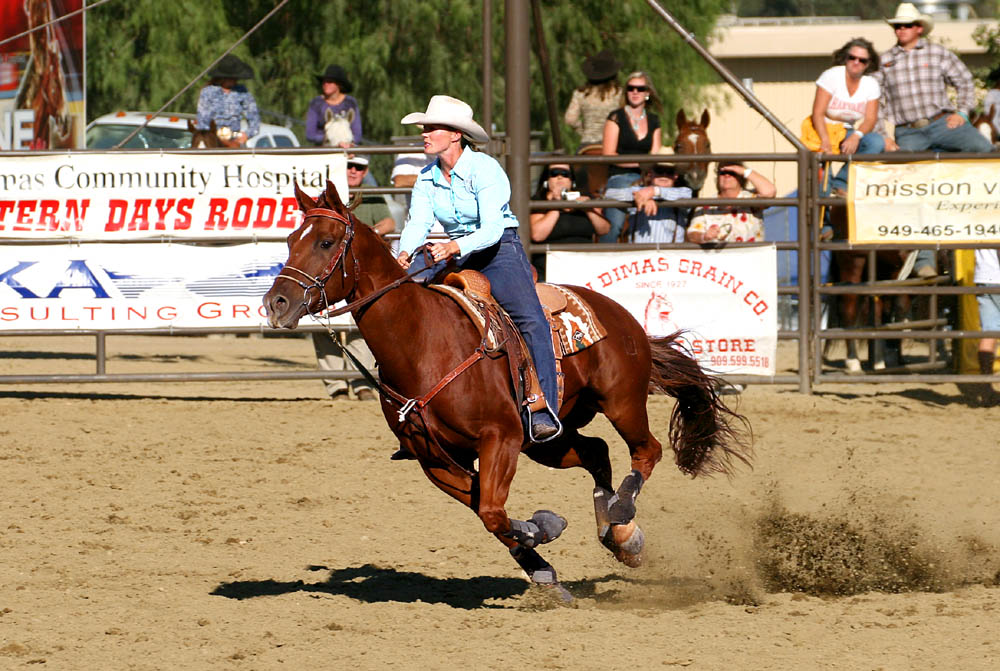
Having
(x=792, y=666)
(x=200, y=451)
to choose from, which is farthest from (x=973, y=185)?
(x=792, y=666)

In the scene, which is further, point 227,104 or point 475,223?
point 227,104

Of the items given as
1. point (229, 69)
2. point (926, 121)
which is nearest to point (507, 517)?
point (926, 121)

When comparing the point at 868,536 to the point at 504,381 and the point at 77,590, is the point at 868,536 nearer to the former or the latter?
the point at 504,381

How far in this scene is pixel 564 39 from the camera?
2131 centimetres

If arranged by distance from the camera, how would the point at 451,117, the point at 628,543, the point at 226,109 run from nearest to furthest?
the point at 451,117 → the point at 628,543 → the point at 226,109

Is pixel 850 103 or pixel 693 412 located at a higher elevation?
pixel 850 103

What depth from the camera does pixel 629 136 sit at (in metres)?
11.4

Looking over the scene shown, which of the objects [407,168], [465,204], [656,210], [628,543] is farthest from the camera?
[407,168]

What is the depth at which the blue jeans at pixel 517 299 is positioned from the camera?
6090 millimetres

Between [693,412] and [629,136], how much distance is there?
4.54 m

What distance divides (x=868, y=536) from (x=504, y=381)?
2157 mm

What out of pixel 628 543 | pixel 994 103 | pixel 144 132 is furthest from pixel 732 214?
pixel 144 132

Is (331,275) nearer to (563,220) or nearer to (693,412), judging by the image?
(693,412)

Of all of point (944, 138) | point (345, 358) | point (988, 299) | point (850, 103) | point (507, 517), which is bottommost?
point (507, 517)
